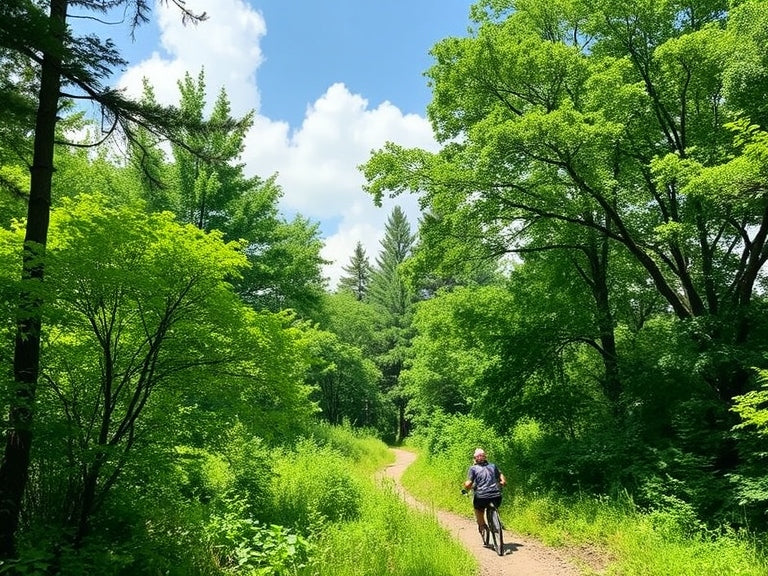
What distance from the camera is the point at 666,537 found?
7.11m

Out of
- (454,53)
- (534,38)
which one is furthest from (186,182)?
(534,38)

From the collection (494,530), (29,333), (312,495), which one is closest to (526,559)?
(494,530)

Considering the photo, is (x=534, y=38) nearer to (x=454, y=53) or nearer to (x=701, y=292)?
(x=454, y=53)

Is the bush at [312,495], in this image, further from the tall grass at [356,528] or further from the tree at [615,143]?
the tree at [615,143]

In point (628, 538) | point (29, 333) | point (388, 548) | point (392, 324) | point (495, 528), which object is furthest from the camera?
point (392, 324)

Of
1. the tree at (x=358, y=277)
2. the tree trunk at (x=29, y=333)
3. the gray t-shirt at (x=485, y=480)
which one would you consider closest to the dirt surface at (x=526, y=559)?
the gray t-shirt at (x=485, y=480)

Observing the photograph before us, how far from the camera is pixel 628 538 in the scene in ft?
23.7

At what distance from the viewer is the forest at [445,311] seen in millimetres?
5586

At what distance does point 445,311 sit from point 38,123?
10.8 m

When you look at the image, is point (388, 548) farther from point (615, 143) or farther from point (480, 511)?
point (615, 143)

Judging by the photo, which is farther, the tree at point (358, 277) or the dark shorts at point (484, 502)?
the tree at point (358, 277)

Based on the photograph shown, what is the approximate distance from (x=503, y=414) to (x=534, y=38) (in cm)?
870

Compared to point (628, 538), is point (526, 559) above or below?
below

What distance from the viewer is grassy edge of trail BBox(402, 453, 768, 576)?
20.1ft
